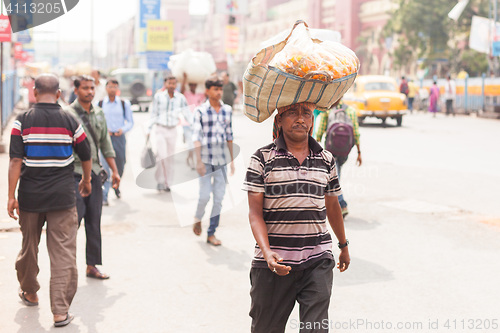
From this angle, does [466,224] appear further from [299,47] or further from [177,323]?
[299,47]

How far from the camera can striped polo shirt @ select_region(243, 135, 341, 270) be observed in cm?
339

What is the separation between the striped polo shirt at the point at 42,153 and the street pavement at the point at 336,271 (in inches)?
33.9

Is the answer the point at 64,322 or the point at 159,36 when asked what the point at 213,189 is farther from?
the point at 159,36

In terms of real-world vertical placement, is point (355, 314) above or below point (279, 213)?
below

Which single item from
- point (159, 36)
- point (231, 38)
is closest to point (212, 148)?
point (231, 38)

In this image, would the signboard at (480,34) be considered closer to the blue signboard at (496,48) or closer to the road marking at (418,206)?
the blue signboard at (496,48)

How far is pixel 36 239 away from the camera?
499 cm

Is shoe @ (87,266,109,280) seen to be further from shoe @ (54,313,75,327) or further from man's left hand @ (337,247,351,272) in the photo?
man's left hand @ (337,247,351,272)

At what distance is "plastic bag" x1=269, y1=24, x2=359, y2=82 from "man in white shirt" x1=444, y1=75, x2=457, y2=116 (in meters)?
27.9

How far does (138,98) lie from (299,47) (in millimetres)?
32887

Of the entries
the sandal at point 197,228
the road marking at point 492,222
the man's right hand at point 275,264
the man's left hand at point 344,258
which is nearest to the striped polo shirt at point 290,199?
the man's right hand at point 275,264

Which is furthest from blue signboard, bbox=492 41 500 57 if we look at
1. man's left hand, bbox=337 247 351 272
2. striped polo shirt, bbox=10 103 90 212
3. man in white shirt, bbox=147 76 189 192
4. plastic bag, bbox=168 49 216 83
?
man's left hand, bbox=337 247 351 272

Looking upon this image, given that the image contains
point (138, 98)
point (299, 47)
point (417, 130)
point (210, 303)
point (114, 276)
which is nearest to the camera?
point (299, 47)

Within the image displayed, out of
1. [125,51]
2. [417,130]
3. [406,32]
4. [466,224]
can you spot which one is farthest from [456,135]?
[125,51]
